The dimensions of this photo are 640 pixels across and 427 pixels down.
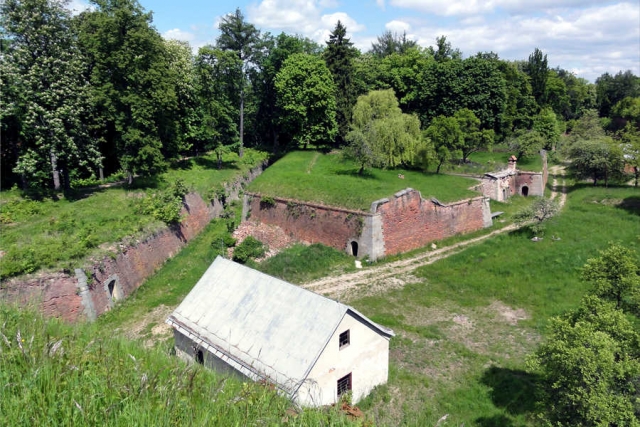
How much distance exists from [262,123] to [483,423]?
135 ft

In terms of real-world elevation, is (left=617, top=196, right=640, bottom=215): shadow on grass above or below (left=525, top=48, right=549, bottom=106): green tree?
below

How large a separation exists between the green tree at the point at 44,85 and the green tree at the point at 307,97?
20322 millimetres

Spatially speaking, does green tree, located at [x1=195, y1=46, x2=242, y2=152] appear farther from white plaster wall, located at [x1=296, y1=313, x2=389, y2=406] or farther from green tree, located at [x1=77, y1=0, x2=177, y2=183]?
white plaster wall, located at [x1=296, y1=313, x2=389, y2=406]

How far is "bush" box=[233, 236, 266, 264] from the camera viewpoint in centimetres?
2483

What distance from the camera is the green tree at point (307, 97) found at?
40.8 metres

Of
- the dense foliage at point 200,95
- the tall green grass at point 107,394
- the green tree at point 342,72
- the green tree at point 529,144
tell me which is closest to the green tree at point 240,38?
the dense foliage at point 200,95

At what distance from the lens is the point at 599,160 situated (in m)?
35.7

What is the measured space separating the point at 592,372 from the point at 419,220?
60.1 feet

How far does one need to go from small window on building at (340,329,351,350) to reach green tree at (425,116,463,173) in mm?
26154

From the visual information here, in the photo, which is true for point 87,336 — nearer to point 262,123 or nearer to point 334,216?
point 334,216

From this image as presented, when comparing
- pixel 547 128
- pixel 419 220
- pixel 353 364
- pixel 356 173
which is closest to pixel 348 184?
pixel 356 173

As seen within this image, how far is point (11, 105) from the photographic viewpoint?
21.4m

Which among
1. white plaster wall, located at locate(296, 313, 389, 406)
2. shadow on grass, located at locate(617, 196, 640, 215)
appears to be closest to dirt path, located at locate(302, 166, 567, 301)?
white plaster wall, located at locate(296, 313, 389, 406)

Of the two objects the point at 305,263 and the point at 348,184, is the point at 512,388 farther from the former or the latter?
the point at 348,184
